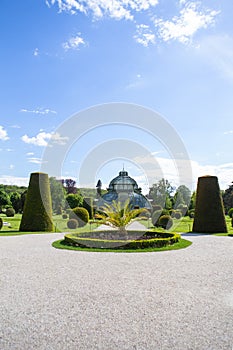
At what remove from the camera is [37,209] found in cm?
1950

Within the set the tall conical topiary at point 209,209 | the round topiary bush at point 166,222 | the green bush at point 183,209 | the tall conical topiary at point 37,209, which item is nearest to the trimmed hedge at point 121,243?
the tall conical topiary at point 37,209

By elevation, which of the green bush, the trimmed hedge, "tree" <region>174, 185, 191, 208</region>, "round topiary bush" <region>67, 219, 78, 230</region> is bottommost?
the trimmed hedge

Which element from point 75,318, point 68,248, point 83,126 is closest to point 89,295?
point 75,318

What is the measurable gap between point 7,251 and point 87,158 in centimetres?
986

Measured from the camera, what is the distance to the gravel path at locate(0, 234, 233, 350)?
400cm

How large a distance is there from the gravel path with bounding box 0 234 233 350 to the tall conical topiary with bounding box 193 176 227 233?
32.8 feet

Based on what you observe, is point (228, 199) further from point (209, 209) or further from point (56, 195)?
point (209, 209)

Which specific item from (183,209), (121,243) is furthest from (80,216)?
(183,209)

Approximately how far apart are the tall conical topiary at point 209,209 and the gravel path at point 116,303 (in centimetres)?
1001

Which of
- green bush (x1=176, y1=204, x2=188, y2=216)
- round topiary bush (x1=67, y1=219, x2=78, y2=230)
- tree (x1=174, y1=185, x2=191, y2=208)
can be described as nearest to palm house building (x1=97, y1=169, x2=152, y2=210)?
green bush (x1=176, y1=204, x2=188, y2=216)

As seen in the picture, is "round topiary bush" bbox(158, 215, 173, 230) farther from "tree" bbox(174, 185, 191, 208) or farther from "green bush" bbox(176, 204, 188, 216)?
"tree" bbox(174, 185, 191, 208)

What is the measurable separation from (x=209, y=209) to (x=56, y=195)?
90.5 ft

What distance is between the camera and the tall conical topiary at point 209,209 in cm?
1928

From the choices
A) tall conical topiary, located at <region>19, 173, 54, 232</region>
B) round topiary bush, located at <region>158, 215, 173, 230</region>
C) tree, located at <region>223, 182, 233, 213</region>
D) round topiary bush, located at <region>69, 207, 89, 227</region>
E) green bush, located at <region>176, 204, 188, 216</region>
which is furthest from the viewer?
tree, located at <region>223, 182, 233, 213</region>
